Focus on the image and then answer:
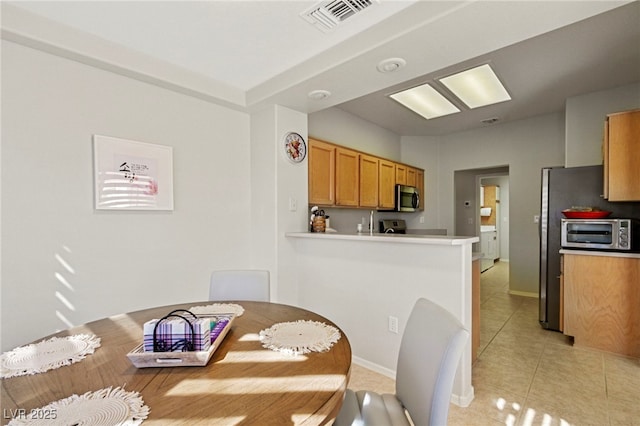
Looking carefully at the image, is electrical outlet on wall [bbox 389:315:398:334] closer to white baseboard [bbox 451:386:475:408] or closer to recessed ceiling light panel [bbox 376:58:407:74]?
white baseboard [bbox 451:386:475:408]

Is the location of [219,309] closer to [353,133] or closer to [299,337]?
[299,337]

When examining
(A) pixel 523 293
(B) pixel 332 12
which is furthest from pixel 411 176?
(B) pixel 332 12

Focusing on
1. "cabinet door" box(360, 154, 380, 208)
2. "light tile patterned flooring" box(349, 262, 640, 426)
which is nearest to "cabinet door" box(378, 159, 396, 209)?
"cabinet door" box(360, 154, 380, 208)

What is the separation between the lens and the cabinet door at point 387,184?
165 inches

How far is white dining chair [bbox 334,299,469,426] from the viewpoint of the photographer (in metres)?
0.97

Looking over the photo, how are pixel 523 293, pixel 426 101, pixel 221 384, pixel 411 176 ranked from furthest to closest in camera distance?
pixel 411 176 → pixel 523 293 → pixel 426 101 → pixel 221 384

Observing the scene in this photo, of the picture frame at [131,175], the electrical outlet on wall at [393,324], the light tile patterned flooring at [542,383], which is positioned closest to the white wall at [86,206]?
the picture frame at [131,175]

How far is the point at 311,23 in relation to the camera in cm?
191

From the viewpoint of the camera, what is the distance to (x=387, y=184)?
4.32 m

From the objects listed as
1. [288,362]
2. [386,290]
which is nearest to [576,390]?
[386,290]

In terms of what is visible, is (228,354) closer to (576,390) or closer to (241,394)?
(241,394)

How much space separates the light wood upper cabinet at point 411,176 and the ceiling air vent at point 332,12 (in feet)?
10.6

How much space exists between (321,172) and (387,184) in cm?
139

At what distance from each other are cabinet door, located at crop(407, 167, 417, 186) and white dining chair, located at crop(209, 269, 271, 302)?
3.46 meters
